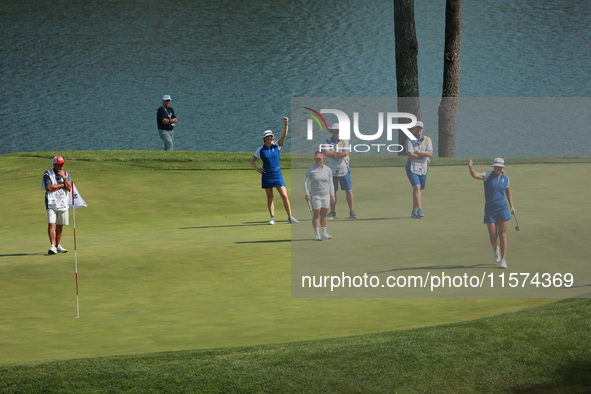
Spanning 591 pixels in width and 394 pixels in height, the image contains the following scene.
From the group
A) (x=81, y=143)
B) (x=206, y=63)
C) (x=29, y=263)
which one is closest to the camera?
(x=29, y=263)

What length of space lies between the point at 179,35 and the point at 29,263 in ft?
162

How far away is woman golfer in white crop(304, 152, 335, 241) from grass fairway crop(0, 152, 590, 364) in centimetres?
80

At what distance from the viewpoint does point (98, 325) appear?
10.0m

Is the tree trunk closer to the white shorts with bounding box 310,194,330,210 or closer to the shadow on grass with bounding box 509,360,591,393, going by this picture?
A: the white shorts with bounding box 310,194,330,210


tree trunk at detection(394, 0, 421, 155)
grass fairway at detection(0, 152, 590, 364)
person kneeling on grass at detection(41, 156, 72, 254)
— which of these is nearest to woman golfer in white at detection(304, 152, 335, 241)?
grass fairway at detection(0, 152, 590, 364)

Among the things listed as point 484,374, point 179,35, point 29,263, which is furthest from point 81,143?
point 484,374

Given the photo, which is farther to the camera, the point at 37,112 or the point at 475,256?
the point at 37,112

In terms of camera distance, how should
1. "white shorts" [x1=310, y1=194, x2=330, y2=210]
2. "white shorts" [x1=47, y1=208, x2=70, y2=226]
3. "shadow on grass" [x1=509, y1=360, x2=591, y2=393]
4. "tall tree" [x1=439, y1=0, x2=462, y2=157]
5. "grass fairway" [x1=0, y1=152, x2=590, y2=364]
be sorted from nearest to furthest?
"shadow on grass" [x1=509, y1=360, x2=591, y2=393] → "grass fairway" [x1=0, y1=152, x2=590, y2=364] → "white shorts" [x1=310, y1=194, x2=330, y2=210] → "white shorts" [x1=47, y1=208, x2=70, y2=226] → "tall tree" [x1=439, y1=0, x2=462, y2=157]

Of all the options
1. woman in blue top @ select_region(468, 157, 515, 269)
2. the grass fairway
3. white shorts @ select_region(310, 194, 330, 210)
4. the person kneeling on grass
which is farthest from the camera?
the person kneeling on grass

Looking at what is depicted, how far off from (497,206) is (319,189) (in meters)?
3.17

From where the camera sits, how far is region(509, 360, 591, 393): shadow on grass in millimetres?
7559

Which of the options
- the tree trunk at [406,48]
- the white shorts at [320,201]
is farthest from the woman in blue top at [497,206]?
the tree trunk at [406,48]

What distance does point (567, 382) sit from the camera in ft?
25.1

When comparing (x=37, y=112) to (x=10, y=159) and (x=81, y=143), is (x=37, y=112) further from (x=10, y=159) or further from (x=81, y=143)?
Result: (x=10, y=159)
